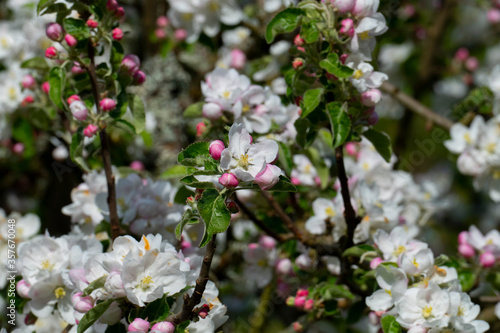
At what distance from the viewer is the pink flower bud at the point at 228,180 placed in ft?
3.49

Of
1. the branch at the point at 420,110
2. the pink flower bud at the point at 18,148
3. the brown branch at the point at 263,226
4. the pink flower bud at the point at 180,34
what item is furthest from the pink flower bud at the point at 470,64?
the pink flower bud at the point at 18,148

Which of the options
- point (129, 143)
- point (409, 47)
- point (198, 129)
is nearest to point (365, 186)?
point (198, 129)

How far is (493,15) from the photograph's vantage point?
141 inches

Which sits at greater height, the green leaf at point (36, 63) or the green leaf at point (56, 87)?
the green leaf at point (56, 87)

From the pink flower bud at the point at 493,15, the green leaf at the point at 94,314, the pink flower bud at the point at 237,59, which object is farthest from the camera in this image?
the pink flower bud at the point at 493,15

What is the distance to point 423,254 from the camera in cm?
135

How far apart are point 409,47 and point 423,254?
2.56 meters

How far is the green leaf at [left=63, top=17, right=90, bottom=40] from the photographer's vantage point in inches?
53.9

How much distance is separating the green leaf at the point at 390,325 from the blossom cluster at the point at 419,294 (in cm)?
2

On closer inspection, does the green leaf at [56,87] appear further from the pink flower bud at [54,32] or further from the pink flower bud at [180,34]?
the pink flower bud at [180,34]

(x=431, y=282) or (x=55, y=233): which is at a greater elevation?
(x=431, y=282)

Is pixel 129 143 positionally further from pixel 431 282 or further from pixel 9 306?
pixel 431 282

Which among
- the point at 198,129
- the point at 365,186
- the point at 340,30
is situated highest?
the point at 340,30

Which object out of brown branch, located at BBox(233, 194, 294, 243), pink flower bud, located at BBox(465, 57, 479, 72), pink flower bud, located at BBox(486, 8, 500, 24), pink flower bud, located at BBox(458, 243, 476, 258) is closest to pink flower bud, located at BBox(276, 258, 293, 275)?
brown branch, located at BBox(233, 194, 294, 243)
